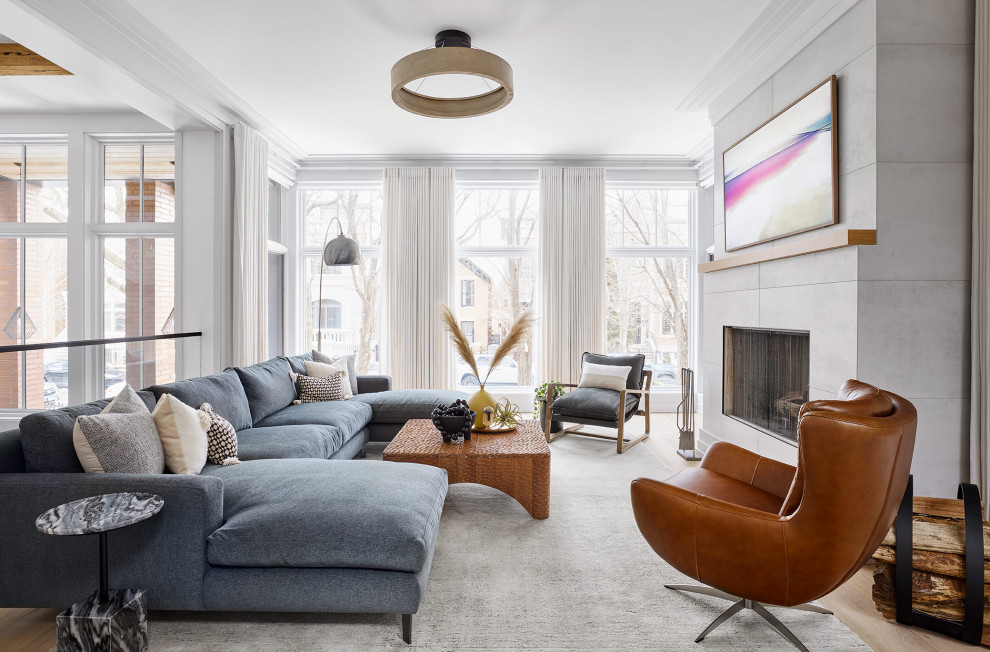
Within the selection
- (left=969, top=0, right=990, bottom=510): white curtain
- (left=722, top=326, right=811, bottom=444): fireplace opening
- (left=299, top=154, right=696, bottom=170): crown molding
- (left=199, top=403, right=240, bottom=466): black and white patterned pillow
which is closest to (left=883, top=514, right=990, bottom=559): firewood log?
(left=969, top=0, right=990, bottom=510): white curtain

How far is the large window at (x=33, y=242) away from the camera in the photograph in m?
4.77

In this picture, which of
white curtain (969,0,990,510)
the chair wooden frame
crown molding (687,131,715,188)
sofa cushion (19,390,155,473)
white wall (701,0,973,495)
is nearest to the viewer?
sofa cushion (19,390,155,473)

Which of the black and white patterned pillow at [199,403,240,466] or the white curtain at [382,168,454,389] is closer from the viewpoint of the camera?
the black and white patterned pillow at [199,403,240,466]

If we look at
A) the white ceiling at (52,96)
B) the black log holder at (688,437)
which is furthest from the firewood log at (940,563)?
the white ceiling at (52,96)

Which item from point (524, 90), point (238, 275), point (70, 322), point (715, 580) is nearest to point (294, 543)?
point (715, 580)

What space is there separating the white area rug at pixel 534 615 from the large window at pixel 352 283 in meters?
3.87

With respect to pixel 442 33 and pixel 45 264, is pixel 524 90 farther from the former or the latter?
pixel 45 264

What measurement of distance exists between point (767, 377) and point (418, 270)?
3.83 meters

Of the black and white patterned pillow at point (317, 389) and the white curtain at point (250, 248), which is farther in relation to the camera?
the white curtain at point (250, 248)

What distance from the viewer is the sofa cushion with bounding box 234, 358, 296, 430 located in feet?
11.6

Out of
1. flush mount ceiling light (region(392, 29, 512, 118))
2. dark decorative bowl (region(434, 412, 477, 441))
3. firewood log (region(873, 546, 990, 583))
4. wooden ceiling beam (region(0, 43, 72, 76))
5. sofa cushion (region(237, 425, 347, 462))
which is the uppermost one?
wooden ceiling beam (region(0, 43, 72, 76))

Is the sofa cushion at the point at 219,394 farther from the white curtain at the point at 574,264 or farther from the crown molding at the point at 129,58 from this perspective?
the white curtain at the point at 574,264

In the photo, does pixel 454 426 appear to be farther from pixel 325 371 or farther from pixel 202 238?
pixel 202 238

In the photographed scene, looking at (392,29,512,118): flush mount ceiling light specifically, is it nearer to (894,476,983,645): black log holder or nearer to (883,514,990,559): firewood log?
(894,476,983,645): black log holder
